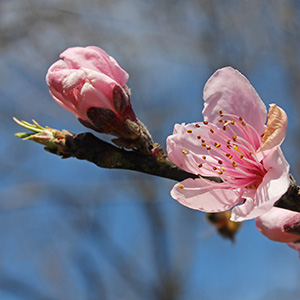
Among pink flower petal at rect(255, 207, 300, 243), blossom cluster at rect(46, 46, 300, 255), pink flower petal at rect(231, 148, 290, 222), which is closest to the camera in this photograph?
pink flower petal at rect(231, 148, 290, 222)

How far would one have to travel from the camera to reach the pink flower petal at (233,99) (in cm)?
116

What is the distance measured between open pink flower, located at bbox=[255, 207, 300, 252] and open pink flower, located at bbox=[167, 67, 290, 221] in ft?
0.35

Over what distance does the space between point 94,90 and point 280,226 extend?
615mm

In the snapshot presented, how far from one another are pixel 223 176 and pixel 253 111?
21 centimetres

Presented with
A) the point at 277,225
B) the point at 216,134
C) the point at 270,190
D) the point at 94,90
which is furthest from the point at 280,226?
the point at 94,90

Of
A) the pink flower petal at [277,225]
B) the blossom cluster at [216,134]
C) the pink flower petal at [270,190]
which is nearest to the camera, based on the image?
the pink flower petal at [270,190]

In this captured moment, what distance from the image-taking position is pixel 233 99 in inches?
47.2

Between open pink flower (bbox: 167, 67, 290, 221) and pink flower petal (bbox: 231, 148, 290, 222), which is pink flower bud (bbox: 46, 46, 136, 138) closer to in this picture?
open pink flower (bbox: 167, 67, 290, 221)

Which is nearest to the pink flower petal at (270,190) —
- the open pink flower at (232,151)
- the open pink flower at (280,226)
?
the open pink flower at (232,151)

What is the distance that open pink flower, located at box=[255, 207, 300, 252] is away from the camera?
1055mm

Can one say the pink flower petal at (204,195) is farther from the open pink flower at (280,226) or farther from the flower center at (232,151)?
the open pink flower at (280,226)

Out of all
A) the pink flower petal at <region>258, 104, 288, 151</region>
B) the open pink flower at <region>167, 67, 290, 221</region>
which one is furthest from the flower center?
the pink flower petal at <region>258, 104, 288, 151</region>

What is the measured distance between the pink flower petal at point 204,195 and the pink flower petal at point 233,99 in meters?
0.24

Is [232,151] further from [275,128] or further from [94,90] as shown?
[94,90]
